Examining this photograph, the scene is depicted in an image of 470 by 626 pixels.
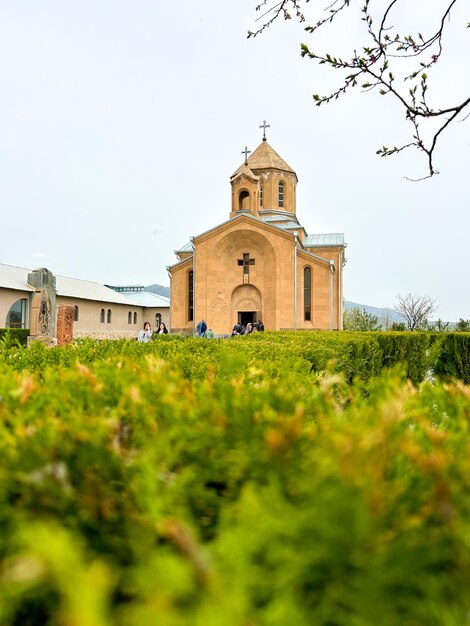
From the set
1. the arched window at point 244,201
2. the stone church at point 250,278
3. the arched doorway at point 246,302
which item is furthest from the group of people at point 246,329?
the arched window at point 244,201

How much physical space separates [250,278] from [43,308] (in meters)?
16.2

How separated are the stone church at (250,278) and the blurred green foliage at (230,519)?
27228 millimetres

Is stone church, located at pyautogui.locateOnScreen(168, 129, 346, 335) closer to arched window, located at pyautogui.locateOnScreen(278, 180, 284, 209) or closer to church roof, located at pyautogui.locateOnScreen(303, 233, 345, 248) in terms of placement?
church roof, located at pyautogui.locateOnScreen(303, 233, 345, 248)

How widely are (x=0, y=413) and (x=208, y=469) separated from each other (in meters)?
0.70

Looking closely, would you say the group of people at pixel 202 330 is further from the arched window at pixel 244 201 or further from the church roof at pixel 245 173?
the church roof at pixel 245 173

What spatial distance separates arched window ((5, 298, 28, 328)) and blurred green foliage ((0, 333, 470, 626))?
30.8 m

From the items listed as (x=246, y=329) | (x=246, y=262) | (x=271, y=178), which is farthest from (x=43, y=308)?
(x=271, y=178)

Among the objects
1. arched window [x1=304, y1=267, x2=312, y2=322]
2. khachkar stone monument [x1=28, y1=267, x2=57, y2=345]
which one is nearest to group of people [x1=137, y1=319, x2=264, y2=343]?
khachkar stone monument [x1=28, y1=267, x2=57, y2=345]

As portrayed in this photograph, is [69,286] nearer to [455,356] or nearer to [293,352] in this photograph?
[455,356]

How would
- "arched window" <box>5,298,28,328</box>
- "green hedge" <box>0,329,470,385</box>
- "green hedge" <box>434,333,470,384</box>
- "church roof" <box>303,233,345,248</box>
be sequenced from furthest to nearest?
"church roof" <box>303,233,345,248</box>, "arched window" <box>5,298,28,328</box>, "green hedge" <box>434,333,470,384</box>, "green hedge" <box>0,329,470,385</box>

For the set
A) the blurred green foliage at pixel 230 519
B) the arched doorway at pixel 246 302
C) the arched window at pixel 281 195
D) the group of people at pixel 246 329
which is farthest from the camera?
the arched window at pixel 281 195

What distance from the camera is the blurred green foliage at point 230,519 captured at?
547 mm

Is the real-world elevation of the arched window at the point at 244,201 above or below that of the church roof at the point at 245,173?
below

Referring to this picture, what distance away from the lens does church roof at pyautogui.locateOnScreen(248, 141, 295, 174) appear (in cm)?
3538
